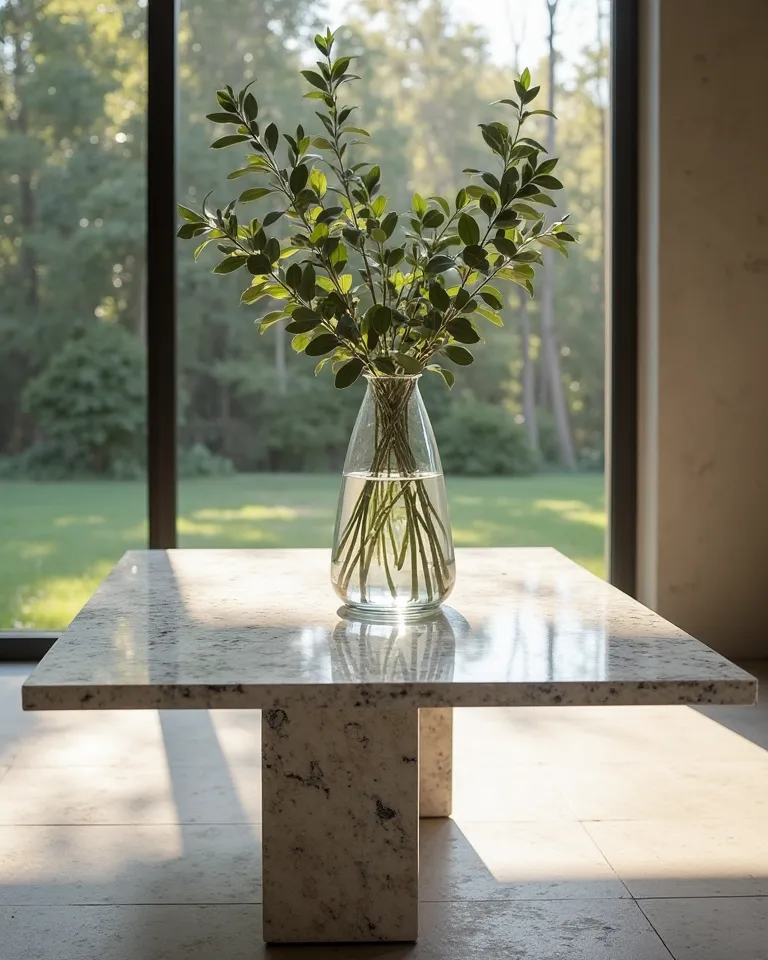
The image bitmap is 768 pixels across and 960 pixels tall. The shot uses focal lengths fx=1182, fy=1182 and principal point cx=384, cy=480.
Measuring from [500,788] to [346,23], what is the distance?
12.3 feet

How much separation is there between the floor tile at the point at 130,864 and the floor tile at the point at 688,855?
61 centimetres

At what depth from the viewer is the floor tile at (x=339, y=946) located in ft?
5.42

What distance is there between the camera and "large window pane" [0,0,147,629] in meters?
4.85

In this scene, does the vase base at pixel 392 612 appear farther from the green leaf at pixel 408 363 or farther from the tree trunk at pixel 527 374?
the tree trunk at pixel 527 374

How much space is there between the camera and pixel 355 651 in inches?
60.7

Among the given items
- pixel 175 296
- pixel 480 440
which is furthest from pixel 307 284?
pixel 480 440

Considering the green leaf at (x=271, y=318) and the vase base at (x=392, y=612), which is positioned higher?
the green leaf at (x=271, y=318)

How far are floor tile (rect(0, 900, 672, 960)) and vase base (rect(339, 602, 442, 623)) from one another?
45 centimetres

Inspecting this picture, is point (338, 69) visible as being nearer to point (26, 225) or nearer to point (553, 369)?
point (26, 225)

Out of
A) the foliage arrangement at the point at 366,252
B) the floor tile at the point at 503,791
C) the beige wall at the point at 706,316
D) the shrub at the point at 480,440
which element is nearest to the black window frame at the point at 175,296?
the beige wall at the point at 706,316

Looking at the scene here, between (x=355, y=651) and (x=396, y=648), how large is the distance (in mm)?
57

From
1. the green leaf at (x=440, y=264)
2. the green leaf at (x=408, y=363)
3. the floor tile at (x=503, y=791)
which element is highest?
the green leaf at (x=440, y=264)

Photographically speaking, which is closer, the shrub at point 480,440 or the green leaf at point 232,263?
the green leaf at point 232,263

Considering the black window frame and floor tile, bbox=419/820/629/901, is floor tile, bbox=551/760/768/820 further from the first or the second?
the black window frame
